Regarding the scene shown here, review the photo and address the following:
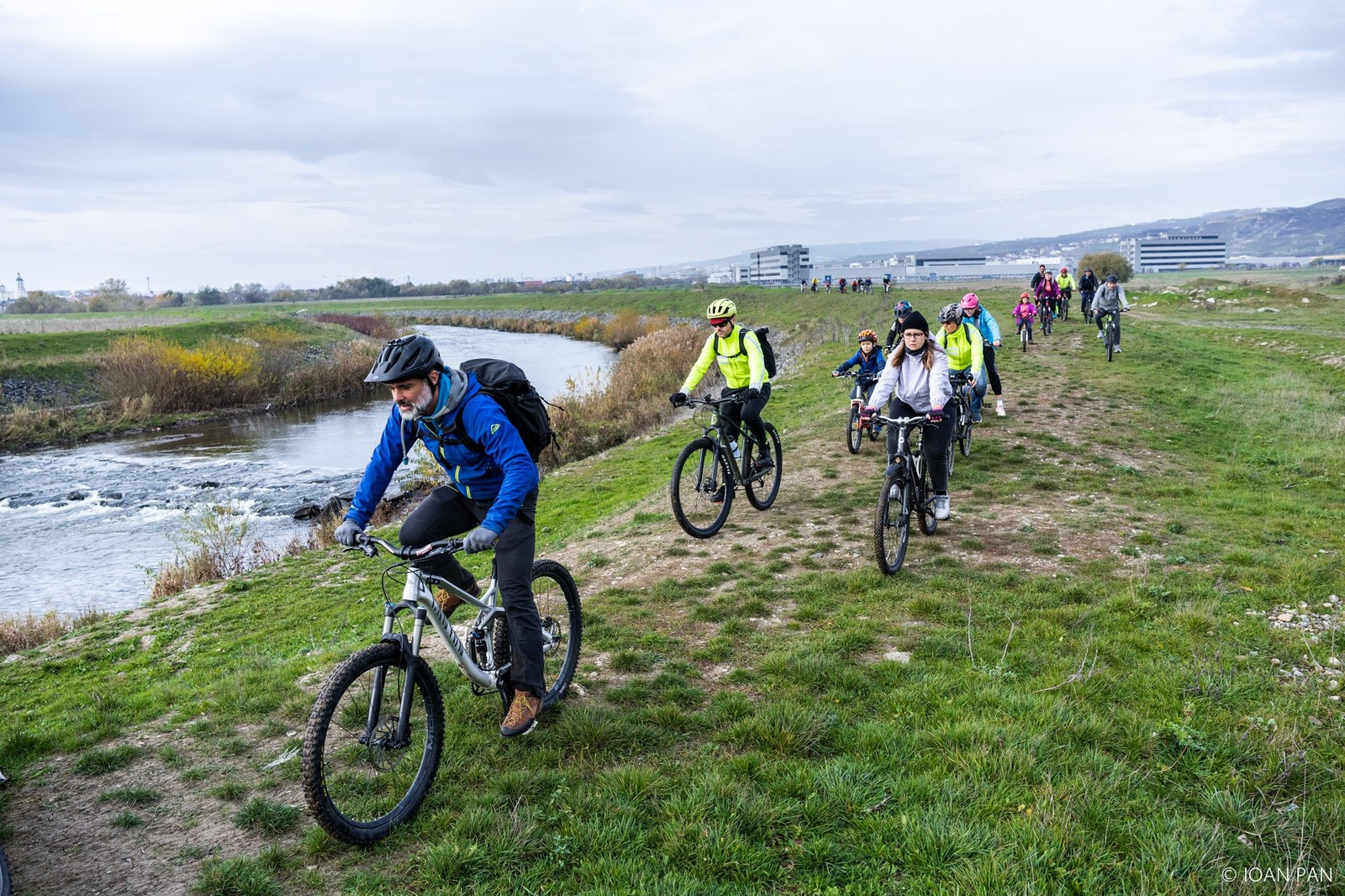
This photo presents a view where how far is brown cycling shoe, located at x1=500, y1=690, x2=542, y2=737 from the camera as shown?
466 centimetres

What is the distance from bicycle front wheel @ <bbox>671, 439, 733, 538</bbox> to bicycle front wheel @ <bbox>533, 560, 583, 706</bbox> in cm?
345

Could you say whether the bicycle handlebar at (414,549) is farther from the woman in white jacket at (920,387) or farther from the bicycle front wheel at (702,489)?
the woman in white jacket at (920,387)

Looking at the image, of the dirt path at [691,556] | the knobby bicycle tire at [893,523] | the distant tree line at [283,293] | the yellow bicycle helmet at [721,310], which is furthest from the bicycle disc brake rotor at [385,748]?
the distant tree line at [283,293]

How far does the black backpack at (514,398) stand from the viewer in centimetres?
457

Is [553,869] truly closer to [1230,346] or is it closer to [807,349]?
[1230,346]

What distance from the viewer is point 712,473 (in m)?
9.48

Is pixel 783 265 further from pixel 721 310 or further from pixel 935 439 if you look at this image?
pixel 935 439

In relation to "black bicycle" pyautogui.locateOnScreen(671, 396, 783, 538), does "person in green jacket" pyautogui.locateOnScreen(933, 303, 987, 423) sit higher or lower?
higher

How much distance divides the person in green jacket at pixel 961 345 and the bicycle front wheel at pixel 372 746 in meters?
9.15

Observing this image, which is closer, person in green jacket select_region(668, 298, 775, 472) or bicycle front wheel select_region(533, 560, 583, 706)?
bicycle front wheel select_region(533, 560, 583, 706)

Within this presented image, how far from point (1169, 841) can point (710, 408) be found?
21.9ft

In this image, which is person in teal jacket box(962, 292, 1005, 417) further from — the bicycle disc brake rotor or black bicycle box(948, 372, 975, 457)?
the bicycle disc brake rotor

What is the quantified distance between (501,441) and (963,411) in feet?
32.7

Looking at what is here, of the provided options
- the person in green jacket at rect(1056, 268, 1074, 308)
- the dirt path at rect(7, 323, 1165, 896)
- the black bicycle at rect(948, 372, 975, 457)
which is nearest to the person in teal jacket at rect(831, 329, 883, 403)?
the dirt path at rect(7, 323, 1165, 896)
